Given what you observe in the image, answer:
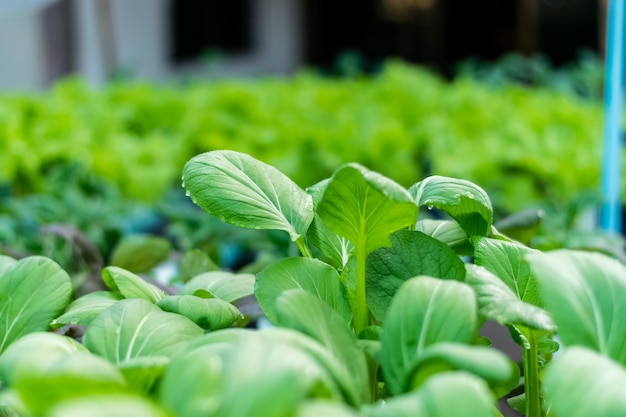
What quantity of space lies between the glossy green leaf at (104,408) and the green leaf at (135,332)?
130 millimetres

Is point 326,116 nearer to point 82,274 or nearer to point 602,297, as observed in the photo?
point 82,274

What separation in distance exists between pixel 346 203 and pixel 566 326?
0.37 feet

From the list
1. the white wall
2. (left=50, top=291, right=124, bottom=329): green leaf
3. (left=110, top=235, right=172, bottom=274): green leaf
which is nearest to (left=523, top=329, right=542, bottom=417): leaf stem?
(left=50, top=291, right=124, bottom=329): green leaf

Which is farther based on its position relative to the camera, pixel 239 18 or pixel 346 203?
pixel 239 18

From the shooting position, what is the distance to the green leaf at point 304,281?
0.41 meters

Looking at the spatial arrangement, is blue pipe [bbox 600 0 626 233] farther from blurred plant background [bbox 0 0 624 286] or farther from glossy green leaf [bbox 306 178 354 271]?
glossy green leaf [bbox 306 178 354 271]

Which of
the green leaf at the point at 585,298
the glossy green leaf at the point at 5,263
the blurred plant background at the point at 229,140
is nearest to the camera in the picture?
the green leaf at the point at 585,298

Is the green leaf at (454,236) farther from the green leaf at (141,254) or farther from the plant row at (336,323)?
the green leaf at (141,254)

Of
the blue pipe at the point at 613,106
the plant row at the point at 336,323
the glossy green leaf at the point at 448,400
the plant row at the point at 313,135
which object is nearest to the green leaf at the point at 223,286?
the plant row at the point at 336,323

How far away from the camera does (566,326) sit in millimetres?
326

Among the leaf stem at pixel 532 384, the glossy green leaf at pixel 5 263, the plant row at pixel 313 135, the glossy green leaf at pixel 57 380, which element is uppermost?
the glossy green leaf at pixel 57 380

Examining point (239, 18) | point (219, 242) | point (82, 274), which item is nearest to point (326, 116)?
point (219, 242)

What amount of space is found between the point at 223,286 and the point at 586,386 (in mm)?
257

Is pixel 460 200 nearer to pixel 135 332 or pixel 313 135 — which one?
pixel 135 332
